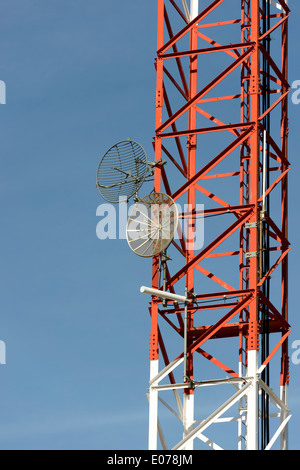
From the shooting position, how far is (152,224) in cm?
6875

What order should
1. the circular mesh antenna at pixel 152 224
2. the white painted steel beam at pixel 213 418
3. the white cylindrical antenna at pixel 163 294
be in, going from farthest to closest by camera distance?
the circular mesh antenna at pixel 152 224
the white painted steel beam at pixel 213 418
the white cylindrical antenna at pixel 163 294

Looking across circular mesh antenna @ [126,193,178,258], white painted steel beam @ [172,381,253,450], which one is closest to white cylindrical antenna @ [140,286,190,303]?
circular mesh antenna @ [126,193,178,258]

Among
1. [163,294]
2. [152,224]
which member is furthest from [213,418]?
[152,224]

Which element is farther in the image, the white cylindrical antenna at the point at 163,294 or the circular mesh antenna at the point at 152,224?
the circular mesh antenna at the point at 152,224

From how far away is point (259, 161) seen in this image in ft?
230

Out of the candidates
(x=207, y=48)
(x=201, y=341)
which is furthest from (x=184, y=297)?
(x=207, y=48)

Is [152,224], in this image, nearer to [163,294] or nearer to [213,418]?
[163,294]

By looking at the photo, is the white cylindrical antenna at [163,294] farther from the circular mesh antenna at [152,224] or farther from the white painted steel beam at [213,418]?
the white painted steel beam at [213,418]

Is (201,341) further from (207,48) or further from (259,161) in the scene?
(207,48)

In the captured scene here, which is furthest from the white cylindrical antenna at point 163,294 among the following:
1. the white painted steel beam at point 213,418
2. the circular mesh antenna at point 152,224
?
the white painted steel beam at point 213,418

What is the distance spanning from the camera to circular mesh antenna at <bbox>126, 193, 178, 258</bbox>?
68312 millimetres

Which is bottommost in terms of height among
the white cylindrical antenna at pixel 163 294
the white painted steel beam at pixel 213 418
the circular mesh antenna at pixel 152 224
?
the white painted steel beam at pixel 213 418

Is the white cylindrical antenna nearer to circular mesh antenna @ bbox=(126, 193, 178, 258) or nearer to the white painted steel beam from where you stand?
circular mesh antenna @ bbox=(126, 193, 178, 258)

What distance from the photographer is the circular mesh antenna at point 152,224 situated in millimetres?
68312
